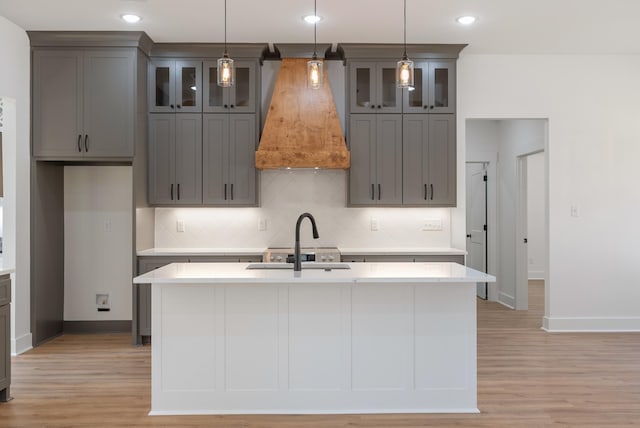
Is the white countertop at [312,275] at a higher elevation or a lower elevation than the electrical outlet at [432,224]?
lower

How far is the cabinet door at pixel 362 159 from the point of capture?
5211mm

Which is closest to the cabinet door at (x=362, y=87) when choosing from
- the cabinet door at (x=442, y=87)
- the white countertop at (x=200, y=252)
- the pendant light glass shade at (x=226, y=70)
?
the cabinet door at (x=442, y=87)

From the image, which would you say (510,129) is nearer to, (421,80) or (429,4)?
(421,80)

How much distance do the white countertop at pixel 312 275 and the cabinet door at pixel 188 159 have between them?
2042 millimetres

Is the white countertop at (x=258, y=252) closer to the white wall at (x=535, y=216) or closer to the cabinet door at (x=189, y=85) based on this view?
the cabinet door at (x=189, y=85)

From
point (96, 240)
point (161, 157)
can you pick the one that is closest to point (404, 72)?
point (161, 157)

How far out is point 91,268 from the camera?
17.5ft

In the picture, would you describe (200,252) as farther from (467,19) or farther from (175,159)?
(467,19)

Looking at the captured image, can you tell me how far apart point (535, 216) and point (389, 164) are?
629 cm

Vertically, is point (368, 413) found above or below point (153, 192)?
below

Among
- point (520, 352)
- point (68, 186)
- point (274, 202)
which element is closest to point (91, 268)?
point (68, 186)

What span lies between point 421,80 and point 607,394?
3290mm

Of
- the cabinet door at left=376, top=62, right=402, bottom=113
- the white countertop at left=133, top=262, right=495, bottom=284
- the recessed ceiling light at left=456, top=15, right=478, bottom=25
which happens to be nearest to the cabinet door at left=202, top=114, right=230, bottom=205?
the cabinet door at left=376, top=62, right=402, bottom=113

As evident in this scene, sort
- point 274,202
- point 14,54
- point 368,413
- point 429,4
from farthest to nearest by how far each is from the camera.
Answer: point 274,202
point 14,54
point 429,4
point 368,413
